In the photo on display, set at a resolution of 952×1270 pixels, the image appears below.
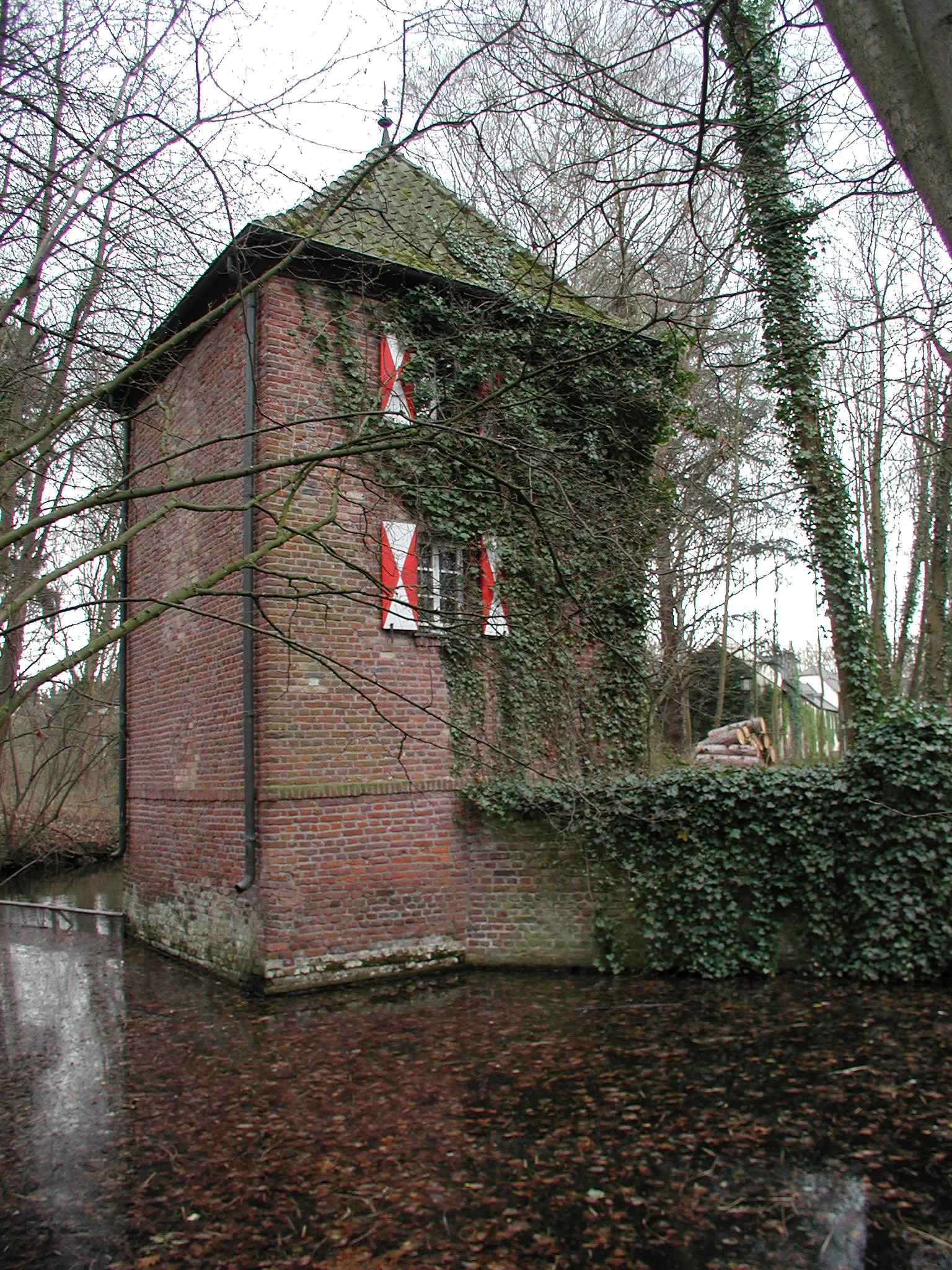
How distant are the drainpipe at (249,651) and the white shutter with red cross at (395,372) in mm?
1277

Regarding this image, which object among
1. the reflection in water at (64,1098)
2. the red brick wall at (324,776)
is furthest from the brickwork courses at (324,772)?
the reflection in water at (64,1098)

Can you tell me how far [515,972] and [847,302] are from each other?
9180 mm

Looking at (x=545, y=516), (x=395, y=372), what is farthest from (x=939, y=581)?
(x=395, y=372)

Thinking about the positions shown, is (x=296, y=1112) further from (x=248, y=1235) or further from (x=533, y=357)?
(x=533, y=357)

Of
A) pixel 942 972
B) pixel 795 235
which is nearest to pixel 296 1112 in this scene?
pixel 942 972

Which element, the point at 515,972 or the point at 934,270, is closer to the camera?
the point at 934,270

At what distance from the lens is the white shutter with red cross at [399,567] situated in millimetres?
9109

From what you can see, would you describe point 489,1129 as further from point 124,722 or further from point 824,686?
point 824,686

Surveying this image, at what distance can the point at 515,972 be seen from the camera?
9000 mm

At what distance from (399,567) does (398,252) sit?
331 centimetres

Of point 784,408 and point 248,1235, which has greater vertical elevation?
point 784,408

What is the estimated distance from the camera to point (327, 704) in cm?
879

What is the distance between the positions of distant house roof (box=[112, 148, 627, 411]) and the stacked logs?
9181 millimetres

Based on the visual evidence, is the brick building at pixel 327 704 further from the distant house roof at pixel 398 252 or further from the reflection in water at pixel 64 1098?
the reflection in water at pixel 64 1098
